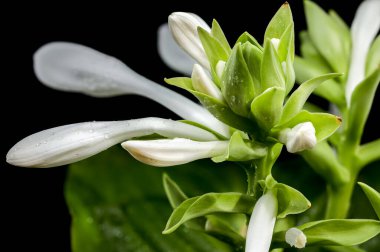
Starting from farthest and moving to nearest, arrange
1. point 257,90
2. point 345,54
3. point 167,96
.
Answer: point 345,54 → point 167,96 → point 257,90

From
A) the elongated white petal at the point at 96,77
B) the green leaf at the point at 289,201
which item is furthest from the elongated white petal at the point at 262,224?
the elongated white petal at the point at 96,77

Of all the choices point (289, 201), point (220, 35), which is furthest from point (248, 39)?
point (289, 201)

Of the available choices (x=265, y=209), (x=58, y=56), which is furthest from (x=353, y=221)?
(x=58, y=56)

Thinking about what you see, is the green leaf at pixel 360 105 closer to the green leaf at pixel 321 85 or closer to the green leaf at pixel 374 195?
the green leaf at pixel 321 85

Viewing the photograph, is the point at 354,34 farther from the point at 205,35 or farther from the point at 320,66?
the point at 205,35

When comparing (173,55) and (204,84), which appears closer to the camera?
(204,84)

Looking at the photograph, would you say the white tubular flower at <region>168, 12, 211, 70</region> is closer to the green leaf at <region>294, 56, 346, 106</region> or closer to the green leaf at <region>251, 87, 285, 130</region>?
the green leaf at <region>251, 87, 285, 130</region>

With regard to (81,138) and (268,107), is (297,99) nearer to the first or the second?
(268,107)
